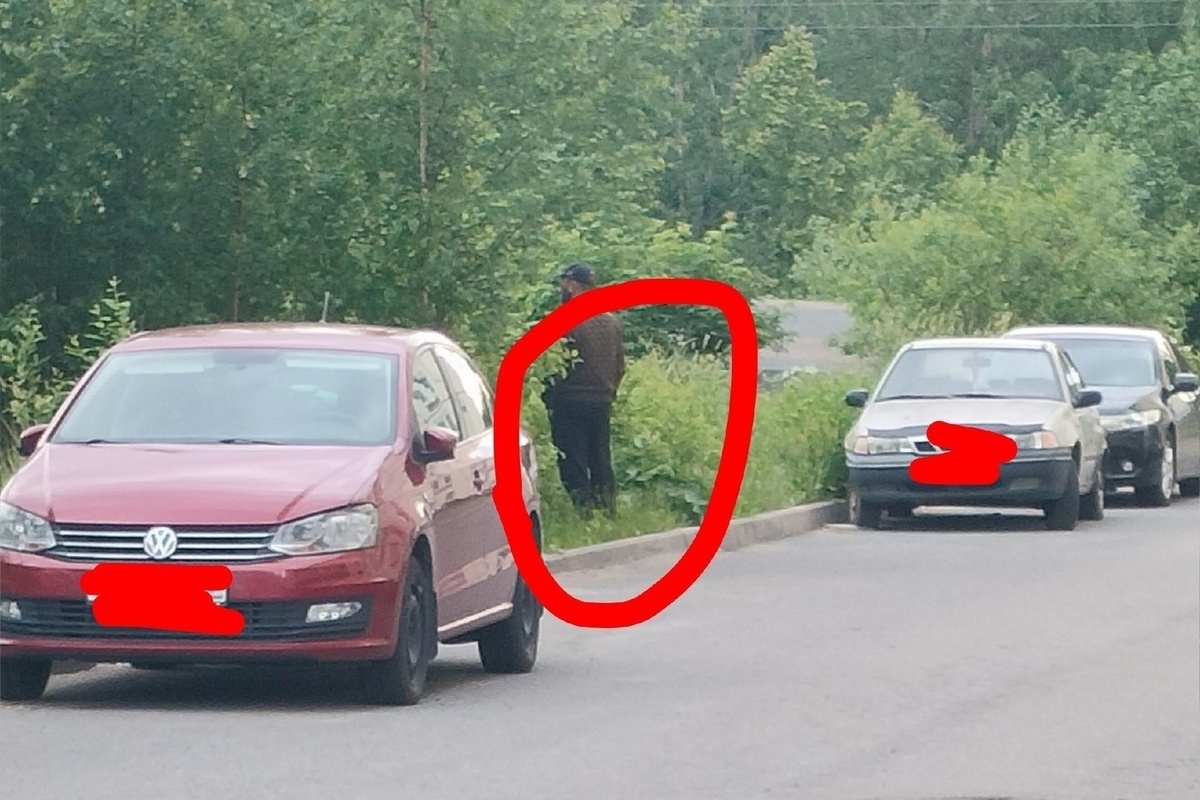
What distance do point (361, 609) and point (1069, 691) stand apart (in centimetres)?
327

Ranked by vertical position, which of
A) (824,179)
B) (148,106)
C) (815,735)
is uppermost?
(148,106)

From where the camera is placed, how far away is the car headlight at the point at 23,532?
35.8 feet

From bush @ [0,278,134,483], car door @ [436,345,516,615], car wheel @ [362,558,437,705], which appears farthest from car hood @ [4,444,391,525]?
bush @ [0,278,134,483]

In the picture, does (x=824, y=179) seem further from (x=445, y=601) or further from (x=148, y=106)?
(x=445, y=601)

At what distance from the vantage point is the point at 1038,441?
880 inches

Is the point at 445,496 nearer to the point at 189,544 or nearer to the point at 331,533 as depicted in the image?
the point at 331,533

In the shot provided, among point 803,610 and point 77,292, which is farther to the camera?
point 77,292

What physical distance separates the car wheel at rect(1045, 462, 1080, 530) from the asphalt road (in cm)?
537

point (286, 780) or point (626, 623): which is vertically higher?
point (286, 780)

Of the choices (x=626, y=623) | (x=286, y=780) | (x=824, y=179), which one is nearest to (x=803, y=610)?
(x=626, y=623)

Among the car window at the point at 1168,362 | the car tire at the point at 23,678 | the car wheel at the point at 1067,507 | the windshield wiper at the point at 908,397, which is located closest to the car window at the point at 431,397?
the car tire at the point at 23,678

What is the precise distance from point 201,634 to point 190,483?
64 cm

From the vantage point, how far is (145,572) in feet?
35.4

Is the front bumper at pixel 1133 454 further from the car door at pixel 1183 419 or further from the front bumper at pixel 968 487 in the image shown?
the front bumper at pixel 968 487
